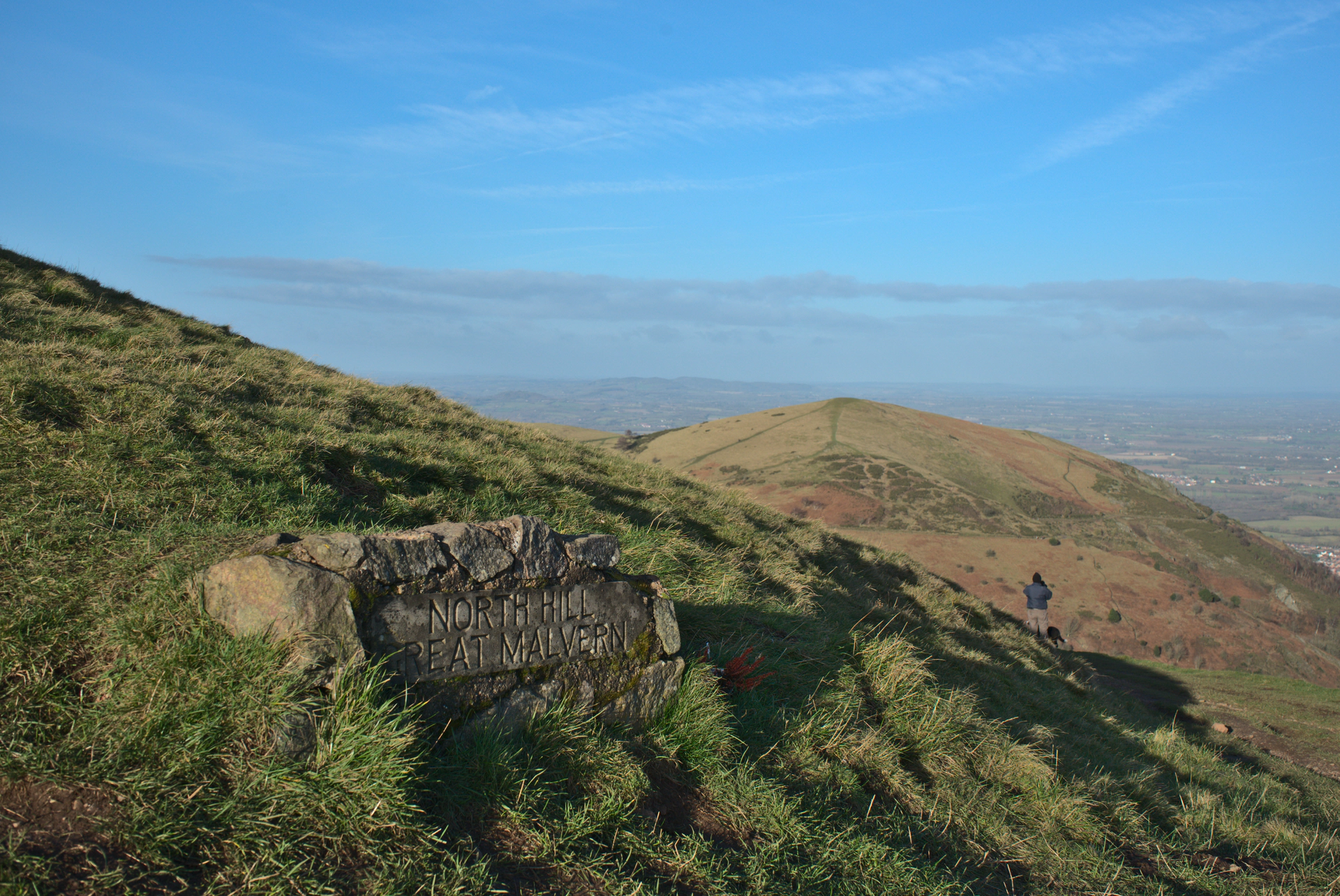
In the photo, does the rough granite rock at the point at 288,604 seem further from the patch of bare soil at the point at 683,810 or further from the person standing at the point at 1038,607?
the person standing at the point at 1038,607

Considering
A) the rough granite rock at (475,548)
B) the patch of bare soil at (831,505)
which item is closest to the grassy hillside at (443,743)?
the rough granite rock at (475,548)

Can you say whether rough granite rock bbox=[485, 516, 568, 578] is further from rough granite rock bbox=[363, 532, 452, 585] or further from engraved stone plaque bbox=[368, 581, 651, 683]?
rough granite rock bbox=[363, 532, 452, 585]

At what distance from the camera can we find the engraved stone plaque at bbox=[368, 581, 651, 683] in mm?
3850

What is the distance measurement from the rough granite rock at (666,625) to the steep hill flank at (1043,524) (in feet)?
74.9

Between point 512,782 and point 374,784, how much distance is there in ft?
2.27

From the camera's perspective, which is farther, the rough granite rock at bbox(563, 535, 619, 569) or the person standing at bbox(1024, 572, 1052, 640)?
the person standing at bbox(1024, 572, 1052, 640)

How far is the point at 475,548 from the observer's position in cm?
416

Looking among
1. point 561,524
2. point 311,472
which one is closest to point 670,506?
point 561,524

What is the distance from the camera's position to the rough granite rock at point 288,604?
11.5 feet

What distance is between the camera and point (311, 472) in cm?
676

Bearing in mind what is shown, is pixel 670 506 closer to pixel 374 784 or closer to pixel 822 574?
pixel 822 574

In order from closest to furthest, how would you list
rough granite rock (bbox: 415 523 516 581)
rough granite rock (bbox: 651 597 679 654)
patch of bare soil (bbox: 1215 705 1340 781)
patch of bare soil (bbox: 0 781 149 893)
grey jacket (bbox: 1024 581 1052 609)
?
patch of bare soil (bbox: 0 781 149 893) → rough granite rock (bbox: 415 523 516 581) → rough granite rock (bbox: 651 597 679 654) → patch of bare soil (bbox: 1215 705 1340 781) → grey jacket (bbox: 1024 581 1052 609)

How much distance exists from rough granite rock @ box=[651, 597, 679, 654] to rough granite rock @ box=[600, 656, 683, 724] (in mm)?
88

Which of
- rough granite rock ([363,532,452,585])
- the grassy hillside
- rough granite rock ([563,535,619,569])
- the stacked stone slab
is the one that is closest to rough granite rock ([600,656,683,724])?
the stacked stone slab
